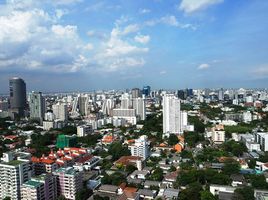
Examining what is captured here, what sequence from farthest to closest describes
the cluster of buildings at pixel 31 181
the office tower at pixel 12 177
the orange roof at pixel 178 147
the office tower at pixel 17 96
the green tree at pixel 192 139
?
the office tower at pixel 17 96, the green tree at pixel 192 139, the orange roof at pixel 178 147, the office tower at pixel 12 177, the cluster of buildings at pixel 31 181

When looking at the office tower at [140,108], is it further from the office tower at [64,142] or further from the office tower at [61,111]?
the office tower at [64,142]

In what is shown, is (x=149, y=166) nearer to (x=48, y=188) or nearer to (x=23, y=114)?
(x=48, y=188)

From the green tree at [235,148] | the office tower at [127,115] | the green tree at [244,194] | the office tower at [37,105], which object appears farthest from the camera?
the office tower at [37,105]

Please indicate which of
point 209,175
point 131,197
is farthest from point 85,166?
point 209,175

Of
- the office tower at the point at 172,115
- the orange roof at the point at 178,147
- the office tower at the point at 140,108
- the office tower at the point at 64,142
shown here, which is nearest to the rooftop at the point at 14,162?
the office tower at the point at 64,142

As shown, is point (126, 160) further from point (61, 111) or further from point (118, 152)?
point (61, 111)

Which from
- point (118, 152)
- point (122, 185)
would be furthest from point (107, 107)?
point (122, 185)
